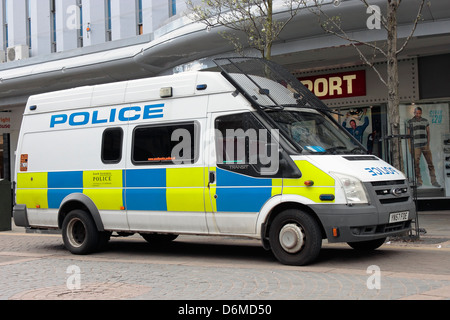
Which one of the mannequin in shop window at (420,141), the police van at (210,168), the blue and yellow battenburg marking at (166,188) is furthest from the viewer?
the mannequin in shop window at (420,141)

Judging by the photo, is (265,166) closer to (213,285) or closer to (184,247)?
(213,285)

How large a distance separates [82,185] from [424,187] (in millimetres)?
10212

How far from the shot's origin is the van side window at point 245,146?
330 inches

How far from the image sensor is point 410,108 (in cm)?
1719

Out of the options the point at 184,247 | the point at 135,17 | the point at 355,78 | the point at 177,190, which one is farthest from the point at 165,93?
the point at 135,17

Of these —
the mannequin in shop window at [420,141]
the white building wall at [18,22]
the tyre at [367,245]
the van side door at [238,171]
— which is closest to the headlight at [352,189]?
the van side door at [238,171]

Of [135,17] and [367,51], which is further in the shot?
[135,17]

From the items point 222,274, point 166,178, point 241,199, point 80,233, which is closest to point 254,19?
point 166,178

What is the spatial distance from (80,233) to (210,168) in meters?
2.97

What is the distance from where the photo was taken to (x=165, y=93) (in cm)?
946

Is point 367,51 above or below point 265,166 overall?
above

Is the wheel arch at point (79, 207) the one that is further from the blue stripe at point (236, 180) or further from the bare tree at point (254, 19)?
the bare tree at point (254, 19)

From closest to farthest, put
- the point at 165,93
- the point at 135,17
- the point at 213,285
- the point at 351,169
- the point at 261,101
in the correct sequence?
the point at 213,285 < the point at 351,169 < the point at 261,101 < the point at 165,93 < the point at 135,17

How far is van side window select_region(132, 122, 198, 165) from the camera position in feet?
29.9
